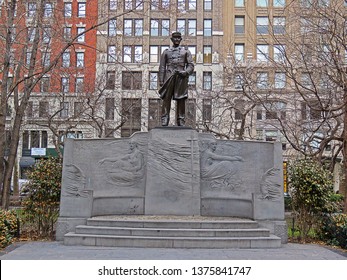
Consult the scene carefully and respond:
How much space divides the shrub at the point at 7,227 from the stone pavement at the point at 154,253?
265 millimetres

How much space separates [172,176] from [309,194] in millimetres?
4326

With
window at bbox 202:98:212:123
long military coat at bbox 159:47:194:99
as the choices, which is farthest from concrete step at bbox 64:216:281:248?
window at bbox 202:98:212:123

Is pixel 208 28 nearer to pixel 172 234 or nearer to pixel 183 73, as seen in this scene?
pixel 183 73

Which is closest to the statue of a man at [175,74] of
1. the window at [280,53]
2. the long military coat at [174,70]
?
the long military coat at [174,70]

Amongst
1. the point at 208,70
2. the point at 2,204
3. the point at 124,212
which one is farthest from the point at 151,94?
the point at 124,212

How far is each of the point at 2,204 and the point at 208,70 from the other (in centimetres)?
3460

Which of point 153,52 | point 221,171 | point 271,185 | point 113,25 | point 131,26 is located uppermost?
point 131,26

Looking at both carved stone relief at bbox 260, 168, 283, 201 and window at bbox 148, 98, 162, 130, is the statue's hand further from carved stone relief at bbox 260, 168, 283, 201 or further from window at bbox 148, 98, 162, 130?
window at bbox 148, 98, 162, 130

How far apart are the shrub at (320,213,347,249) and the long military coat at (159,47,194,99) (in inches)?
235

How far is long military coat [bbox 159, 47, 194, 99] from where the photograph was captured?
14180 millimetres

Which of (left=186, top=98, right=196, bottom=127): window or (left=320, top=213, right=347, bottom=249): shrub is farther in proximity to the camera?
(left=186, top=98, right=196, bottom=127): window

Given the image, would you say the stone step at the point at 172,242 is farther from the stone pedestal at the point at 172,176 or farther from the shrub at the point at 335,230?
the shrub at the point at 335,230

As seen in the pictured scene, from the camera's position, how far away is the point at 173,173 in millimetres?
13570

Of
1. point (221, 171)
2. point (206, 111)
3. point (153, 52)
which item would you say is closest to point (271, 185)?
point (221, 171)
